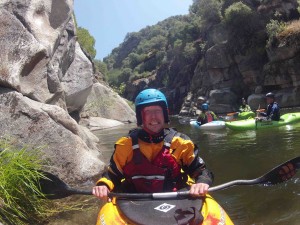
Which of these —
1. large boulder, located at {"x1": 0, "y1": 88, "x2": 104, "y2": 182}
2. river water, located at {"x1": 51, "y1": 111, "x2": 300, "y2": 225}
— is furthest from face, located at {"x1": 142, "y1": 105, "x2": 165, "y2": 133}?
large boulder, located at {"x1": 0, "y1": 88, "x2": 104, "y2": 182}

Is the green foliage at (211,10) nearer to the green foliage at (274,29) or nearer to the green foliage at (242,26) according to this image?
the green foliage at (242,26)

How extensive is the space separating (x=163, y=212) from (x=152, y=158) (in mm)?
722

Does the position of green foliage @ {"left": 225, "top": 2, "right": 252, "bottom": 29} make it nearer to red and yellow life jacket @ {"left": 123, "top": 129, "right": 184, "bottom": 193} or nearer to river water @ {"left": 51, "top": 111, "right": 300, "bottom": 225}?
river water @ {"left": 51, "top": 111, "right": 300, "bottom": 225}

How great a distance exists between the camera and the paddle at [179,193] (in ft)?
9.25

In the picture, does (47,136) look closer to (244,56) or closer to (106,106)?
(106,106)

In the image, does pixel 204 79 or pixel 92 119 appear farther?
pixel 204 79

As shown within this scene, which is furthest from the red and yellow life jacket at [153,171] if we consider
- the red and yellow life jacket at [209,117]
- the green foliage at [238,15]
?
the green foliage at [238,15]

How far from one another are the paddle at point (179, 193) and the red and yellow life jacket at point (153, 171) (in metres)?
0.35

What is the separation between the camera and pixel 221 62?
99.2ft

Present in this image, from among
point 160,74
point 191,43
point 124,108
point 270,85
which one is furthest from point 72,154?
point 160,74

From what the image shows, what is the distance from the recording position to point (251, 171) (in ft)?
21.0

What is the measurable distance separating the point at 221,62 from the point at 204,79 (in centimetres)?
347

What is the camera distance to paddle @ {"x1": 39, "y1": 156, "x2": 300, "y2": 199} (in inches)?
111

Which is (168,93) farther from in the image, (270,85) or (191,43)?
(270,85)
